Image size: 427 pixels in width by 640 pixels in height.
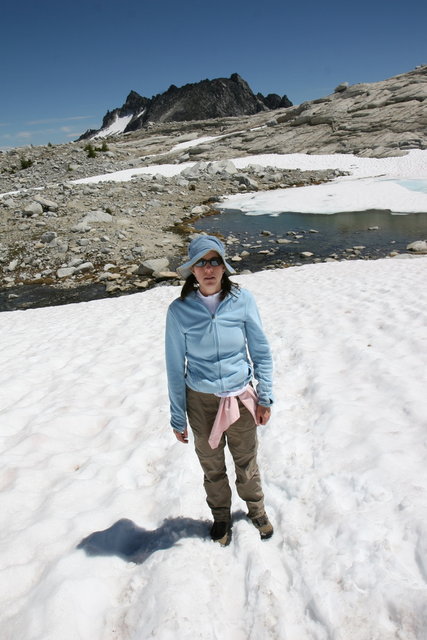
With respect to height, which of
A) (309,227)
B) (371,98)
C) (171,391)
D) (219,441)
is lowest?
(309,227)

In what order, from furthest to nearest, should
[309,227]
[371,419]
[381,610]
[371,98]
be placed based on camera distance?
[371,98] → [309,227] → [371,419] → [381,610]

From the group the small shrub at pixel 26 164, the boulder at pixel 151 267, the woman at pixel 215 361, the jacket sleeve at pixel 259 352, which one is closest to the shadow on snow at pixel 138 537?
the woman at pixel 215 361

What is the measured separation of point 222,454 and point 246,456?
0.20 m

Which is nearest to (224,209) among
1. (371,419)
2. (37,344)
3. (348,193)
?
(348,193)

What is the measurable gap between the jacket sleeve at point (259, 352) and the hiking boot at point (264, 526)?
1095 millimetres

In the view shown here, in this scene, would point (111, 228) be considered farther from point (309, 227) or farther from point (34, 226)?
point (309, 227)

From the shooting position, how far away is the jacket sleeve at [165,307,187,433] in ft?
9.21

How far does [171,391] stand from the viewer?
2916 mm

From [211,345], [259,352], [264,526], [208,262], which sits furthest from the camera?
[264,526]


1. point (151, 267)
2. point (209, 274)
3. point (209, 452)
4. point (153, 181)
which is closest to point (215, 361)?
point (209, 274)

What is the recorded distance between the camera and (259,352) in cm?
297

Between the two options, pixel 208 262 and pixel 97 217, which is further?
pixel 97 217

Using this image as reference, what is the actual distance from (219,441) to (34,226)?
76.1ft

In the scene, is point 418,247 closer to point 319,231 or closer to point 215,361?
point 319,231
